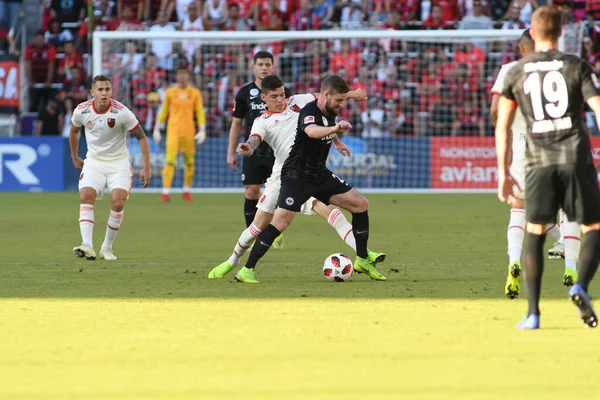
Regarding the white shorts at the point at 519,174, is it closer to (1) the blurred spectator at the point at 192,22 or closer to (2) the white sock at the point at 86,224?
(2) the white sock at the point at 86,224

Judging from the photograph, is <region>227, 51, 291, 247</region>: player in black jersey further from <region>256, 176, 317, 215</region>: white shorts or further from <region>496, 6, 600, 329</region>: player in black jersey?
<region>496, 6, 600, 329</region>: player in black jersey

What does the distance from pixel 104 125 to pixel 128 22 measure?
1597 cm

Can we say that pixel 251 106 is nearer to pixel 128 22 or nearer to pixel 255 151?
pixel 255 151

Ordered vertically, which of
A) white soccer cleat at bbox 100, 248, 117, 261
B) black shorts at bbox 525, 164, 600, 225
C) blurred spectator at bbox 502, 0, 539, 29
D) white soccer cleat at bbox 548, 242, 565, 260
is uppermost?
blurred spectator at bbox 502, 0, 539, 29

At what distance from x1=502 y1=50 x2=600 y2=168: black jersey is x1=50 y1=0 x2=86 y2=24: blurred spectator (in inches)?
924

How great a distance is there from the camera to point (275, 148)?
10586 mm

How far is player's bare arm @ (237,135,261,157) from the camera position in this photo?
951 centimetres

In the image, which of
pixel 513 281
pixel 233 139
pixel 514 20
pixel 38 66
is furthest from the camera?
pixel 38 66

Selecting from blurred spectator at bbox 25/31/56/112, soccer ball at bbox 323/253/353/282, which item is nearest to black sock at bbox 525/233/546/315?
soccer ball at bbox 323/253/353/282

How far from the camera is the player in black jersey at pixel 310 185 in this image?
961 centimetres

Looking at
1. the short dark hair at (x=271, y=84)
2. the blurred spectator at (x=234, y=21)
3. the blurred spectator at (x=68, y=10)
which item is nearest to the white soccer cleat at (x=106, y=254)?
the short dark hair at (x=271, y=84)

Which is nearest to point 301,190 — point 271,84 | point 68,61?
point 271,84
